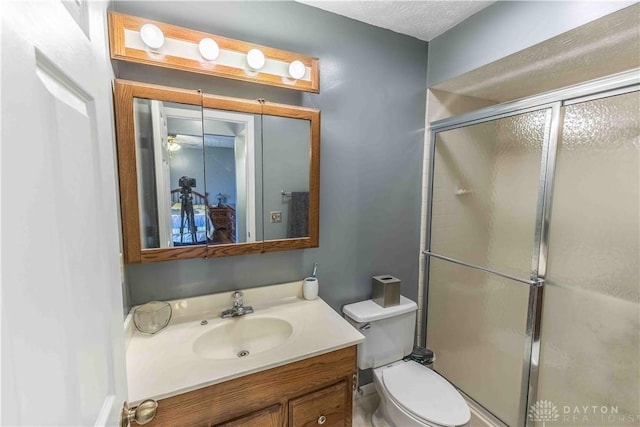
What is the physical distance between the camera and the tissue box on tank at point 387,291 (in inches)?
64.5

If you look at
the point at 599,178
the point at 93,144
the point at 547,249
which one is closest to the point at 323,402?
the point at 93,144

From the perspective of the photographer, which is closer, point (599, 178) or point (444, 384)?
point (599, 178)

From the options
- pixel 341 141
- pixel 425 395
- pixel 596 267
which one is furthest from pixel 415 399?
pixel 341 141

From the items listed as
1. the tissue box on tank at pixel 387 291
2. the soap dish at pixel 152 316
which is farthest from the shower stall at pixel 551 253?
the soap dish at pixel 152 316

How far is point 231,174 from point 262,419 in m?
1.02

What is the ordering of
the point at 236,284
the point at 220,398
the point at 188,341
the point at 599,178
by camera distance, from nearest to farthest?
1. the point at 220,398
2. the point at 188,341
3. the point at 599,178
4. the point at 236,284

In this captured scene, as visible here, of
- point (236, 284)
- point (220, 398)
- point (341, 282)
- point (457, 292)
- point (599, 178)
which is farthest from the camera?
point (457, 292)

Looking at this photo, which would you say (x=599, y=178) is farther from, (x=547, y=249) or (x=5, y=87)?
(x=5, y=87)

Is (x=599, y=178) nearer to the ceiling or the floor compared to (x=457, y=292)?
nearer to the ceiling

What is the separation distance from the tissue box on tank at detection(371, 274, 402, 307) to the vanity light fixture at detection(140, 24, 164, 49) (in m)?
Answer: 1.59

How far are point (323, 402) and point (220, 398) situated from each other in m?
0.44

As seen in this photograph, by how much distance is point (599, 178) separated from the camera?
1316 mm

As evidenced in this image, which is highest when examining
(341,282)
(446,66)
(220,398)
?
(446,66)

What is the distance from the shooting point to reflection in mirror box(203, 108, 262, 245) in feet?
4.24
